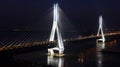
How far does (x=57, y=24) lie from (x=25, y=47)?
3994 millimetres

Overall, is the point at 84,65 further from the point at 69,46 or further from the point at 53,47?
the point at 69,46

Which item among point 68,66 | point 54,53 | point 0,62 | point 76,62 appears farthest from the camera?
point 54,53

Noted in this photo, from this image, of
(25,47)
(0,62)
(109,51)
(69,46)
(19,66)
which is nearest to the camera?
(19,66)

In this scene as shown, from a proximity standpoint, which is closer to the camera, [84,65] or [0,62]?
[0,62]

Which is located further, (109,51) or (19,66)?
(109,51)

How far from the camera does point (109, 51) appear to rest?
75.5 ft

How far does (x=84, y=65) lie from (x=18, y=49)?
4.00 metres

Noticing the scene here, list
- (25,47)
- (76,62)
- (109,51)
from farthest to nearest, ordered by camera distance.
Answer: (109,51)
(25,47)
(76,62)

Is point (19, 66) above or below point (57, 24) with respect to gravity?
below

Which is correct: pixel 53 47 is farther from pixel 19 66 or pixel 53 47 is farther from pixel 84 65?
pixel 19 66

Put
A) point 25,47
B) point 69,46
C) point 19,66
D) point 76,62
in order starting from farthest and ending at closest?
1. point 69,46
2. point 25,47
3. point 76,62
4. point 19,66

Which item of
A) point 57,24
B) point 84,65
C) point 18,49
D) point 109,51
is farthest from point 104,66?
point 109,51

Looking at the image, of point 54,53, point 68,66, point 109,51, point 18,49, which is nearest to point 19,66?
point 68,66

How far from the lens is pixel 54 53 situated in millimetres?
19844
